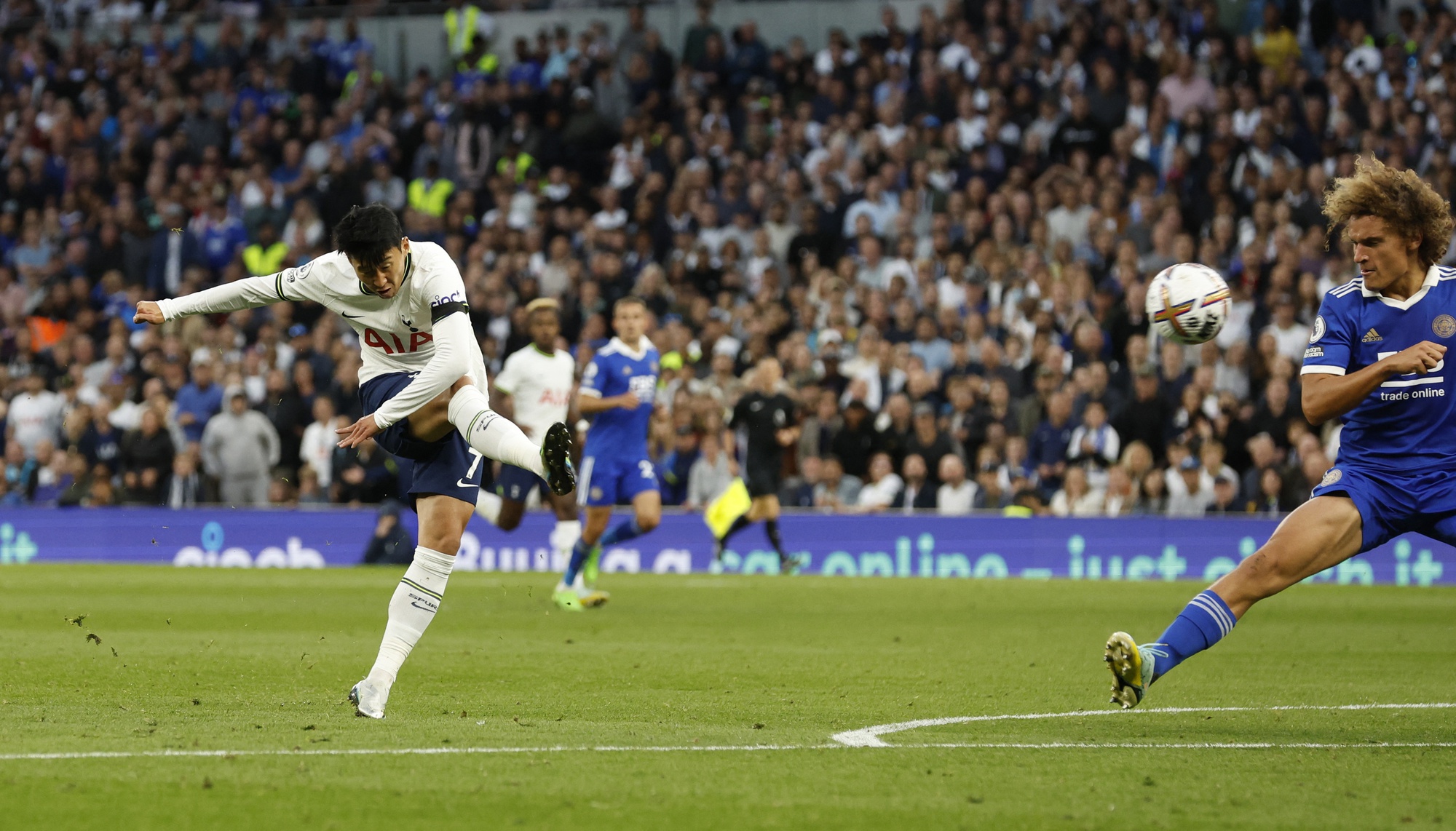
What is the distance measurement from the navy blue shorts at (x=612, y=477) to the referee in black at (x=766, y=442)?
160 inches

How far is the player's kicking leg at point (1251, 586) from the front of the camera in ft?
22.5

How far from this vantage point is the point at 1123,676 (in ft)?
22.5

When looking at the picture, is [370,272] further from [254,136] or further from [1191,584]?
[254,136]

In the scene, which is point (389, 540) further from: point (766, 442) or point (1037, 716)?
point (1037, 716)

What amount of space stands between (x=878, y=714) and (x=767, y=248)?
15785 mm

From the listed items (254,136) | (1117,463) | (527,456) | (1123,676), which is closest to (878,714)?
(1123,676)

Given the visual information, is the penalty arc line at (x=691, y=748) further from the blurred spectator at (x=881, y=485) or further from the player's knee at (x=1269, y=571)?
the blurred spectator at (x=881, y=485)

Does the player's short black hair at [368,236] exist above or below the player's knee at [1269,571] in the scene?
above

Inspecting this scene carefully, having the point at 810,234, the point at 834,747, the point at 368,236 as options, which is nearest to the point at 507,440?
the point at 368,236

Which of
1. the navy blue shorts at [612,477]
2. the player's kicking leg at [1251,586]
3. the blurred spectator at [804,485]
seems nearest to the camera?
the player's kicking leg at [1251,586]

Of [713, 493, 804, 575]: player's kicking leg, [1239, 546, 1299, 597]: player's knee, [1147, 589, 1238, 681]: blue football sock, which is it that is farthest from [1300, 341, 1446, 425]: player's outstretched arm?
[713, 493, 804, 575]: player's kicking leg

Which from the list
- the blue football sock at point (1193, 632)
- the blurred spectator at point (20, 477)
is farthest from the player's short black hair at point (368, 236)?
the blurred spectator at point (20, 477)

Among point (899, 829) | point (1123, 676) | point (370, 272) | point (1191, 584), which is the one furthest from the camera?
point (1191, 584)

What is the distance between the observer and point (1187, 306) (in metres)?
8.44
